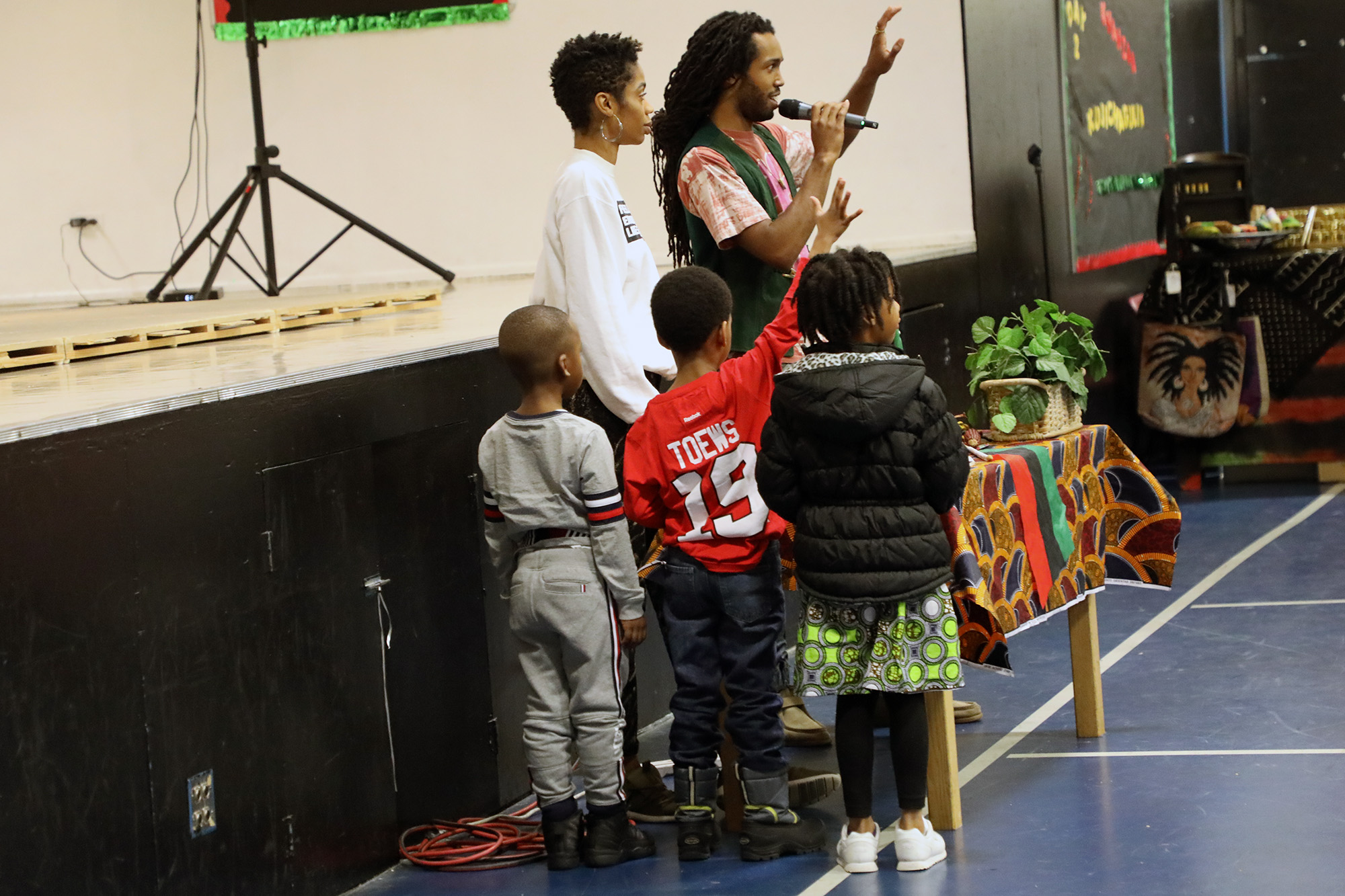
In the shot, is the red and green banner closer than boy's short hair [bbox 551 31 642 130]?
No


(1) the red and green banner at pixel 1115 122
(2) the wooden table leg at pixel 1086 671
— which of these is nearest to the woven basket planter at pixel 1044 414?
(2) the wooden table leg at pixel 1086 671

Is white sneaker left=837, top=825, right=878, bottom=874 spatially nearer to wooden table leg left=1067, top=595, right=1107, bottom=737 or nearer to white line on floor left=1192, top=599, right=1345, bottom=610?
wooden table leg left=1067, top=595, right=1107, bottom=737

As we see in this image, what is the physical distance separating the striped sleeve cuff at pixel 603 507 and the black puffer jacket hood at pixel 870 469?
1.11 feet

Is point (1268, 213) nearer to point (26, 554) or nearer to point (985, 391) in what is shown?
point (985, 391)

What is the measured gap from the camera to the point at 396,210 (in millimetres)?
8477

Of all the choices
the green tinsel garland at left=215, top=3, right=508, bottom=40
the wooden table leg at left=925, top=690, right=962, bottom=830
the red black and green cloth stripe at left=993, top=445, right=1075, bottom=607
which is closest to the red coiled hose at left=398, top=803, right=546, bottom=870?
the wooden table leg at left=925, top=690, right=962, bottom=830

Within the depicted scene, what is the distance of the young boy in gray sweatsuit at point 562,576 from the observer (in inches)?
121

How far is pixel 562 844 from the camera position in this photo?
10.5 ft

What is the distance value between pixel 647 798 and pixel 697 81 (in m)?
1.65

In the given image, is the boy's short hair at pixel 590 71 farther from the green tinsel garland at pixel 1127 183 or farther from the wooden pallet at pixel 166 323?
the green tinsel garland at pixel 1127 183

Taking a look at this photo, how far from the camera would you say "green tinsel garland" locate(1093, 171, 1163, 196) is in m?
7.34

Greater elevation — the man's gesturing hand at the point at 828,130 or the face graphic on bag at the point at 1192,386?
the man's gesturing hand at the point at 828,130

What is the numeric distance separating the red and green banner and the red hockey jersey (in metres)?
4.29

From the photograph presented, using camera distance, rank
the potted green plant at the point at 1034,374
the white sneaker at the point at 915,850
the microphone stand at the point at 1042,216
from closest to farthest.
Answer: the white sneaker at the point at 915,850 → the potted green plant at the point at 1034,374 → the microphone stand at the point at 1042,216
